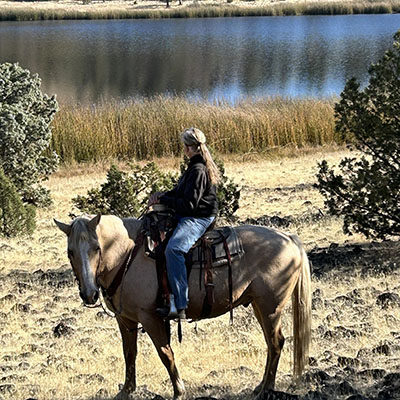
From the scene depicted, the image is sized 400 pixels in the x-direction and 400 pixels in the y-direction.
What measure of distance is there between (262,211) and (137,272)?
762cm

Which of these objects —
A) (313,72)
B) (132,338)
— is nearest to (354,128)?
(132,338)

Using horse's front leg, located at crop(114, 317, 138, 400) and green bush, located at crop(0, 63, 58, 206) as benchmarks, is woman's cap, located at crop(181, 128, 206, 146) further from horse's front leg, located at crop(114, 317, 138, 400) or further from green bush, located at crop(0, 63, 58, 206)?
green bush, located at crop(0, 63, 58, 206)

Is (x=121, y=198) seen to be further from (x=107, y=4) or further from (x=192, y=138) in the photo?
(x=107, y=4)

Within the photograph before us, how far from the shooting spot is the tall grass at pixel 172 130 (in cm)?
1953

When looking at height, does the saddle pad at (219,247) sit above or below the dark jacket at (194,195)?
below

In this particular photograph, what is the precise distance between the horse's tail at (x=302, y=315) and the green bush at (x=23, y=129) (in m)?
8.28

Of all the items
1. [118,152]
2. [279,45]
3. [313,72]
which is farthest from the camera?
[279,45]

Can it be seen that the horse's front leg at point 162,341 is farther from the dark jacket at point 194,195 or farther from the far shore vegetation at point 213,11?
the far shore vegetation at point 213,11

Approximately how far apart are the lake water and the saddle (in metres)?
18.7

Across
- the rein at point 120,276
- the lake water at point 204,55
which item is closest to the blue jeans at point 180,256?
the rein at point 120,276

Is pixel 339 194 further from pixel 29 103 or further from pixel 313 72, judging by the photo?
pixel 313 72

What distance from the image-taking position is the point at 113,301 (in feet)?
18.1

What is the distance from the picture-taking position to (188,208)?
541cm

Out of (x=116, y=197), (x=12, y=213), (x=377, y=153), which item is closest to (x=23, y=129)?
(x=12, y=213)
